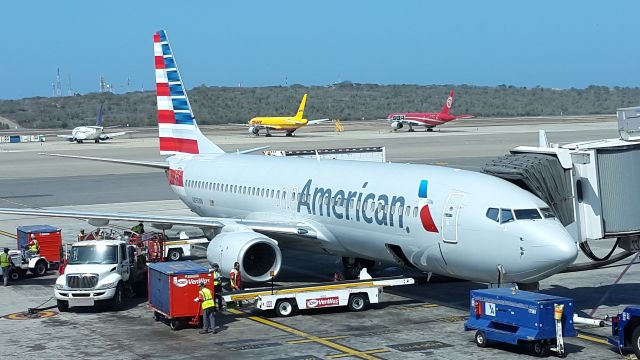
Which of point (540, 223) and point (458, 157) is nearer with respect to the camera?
point (540, 223)

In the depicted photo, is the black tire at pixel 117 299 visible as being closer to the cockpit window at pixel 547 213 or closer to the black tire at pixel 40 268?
the black tire at pixel 40 268

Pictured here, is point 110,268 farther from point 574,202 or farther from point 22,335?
point 574,202

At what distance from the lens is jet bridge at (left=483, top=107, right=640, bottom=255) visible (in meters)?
28.2

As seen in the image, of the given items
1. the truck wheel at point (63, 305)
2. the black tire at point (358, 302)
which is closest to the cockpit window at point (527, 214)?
the black tire at point (358, 302)

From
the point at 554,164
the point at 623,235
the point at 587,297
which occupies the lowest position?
A: the point at 587,297

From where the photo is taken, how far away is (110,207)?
58.1m

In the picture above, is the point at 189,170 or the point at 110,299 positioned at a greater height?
the point at 189,170

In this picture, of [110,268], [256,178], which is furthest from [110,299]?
[256,178]

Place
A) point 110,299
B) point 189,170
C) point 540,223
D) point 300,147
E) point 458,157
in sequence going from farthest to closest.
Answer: point 300,147 < point 458,157 < point 189,170 < point 110,299 < point 540,223

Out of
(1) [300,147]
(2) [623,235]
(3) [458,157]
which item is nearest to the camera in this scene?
(2) [623,235]

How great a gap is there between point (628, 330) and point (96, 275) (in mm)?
15623

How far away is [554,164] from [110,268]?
13.9m

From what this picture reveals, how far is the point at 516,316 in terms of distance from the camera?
24109mm

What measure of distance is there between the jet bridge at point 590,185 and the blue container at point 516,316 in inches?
161
